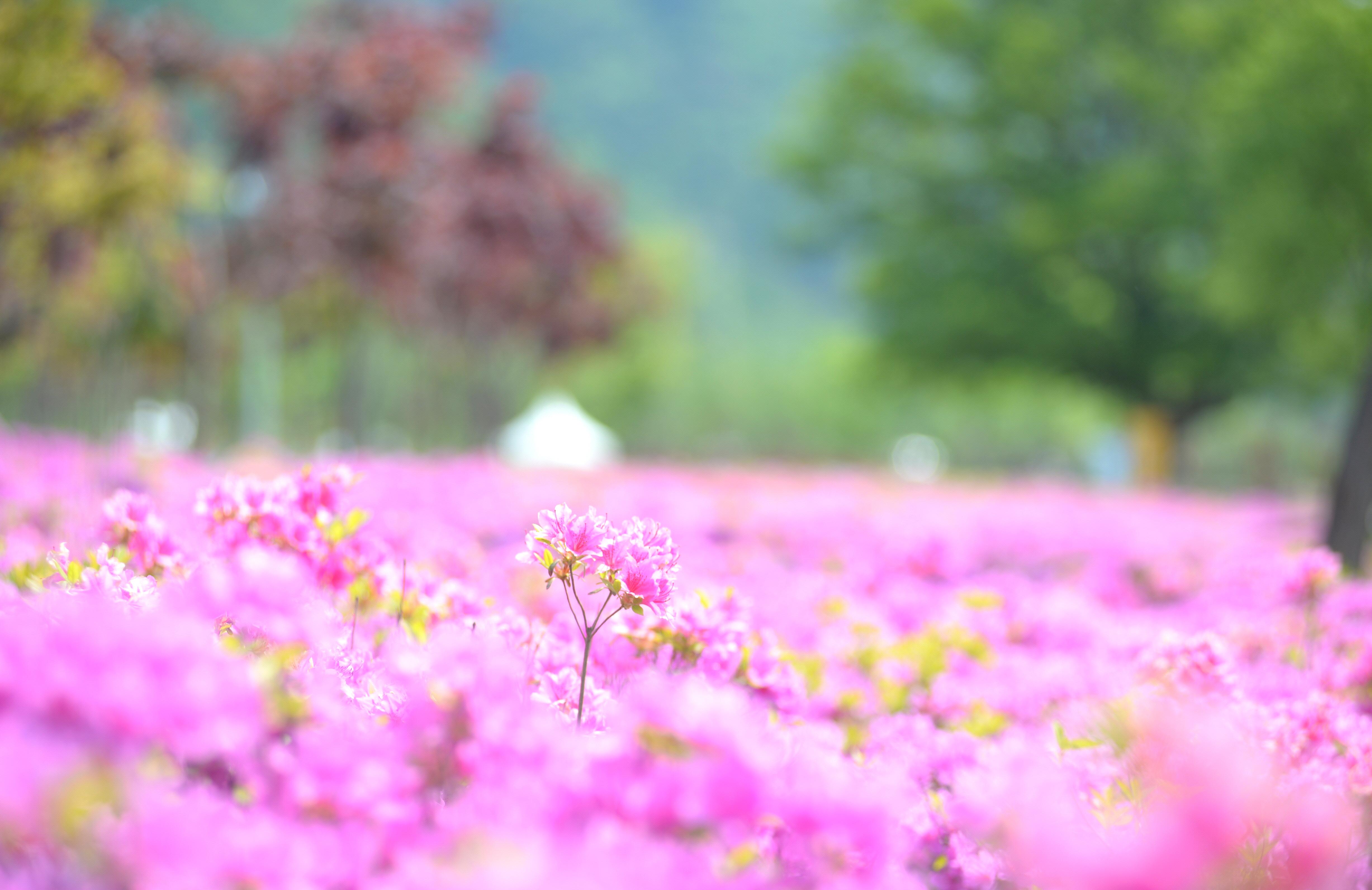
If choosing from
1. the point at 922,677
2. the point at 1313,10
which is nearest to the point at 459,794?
the point at 922,677

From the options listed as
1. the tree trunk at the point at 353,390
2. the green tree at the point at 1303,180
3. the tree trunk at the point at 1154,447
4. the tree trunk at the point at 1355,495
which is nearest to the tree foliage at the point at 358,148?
the tree trunk at the point at 353,390

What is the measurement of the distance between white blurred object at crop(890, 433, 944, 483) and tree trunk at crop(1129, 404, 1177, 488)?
92.3 ft

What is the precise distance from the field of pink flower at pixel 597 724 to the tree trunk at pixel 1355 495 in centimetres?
193

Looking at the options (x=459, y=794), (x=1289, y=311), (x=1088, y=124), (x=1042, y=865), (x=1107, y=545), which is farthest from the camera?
(x=1088, y=124)

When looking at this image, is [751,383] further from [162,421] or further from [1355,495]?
[1355,495]

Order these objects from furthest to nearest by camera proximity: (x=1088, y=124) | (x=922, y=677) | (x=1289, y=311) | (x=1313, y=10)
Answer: (x=1088, y=124) → (x=1289, y=311) → (x=1313, y=10) → (x=922, y=677)

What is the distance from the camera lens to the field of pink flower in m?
1.14

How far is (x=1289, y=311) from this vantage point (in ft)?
55.1

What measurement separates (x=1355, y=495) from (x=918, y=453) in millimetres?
63476

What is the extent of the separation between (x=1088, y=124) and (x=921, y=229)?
424cm

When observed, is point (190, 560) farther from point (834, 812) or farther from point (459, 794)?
point (834, 812)

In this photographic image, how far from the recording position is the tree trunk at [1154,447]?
26.3 meters

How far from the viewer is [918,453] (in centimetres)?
6900

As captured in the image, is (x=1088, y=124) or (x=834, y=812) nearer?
(x=834, y=812)
